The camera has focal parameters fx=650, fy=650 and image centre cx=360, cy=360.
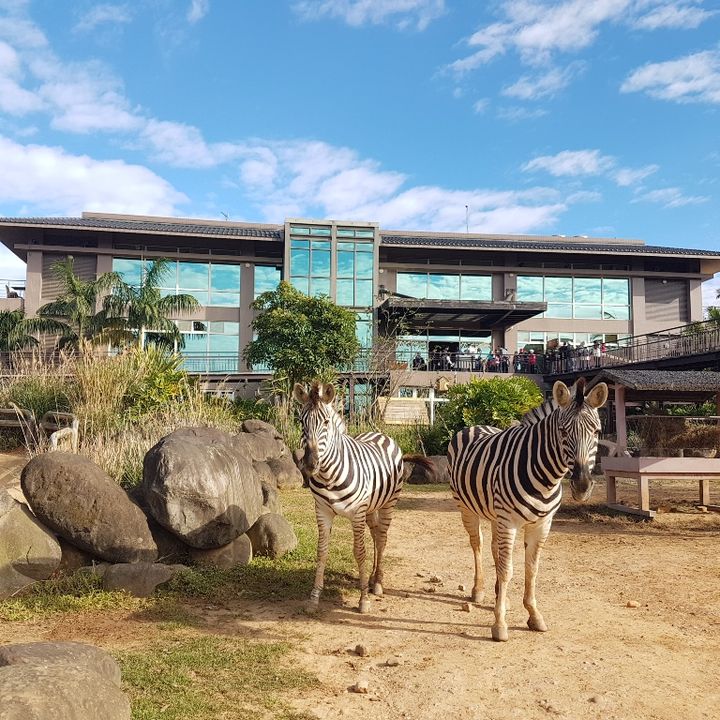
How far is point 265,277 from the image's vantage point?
3275cm

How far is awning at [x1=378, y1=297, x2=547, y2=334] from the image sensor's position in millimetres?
28828

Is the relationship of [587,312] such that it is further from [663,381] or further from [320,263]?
[663,381]

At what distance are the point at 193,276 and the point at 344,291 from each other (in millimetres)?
7605

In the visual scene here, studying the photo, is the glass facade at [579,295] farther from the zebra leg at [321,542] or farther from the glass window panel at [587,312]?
the zebra leg at [321,542]

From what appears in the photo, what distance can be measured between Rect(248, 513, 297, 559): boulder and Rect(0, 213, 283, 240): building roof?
25060 mm

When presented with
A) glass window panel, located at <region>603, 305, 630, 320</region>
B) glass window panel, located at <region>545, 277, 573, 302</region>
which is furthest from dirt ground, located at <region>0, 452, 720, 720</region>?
glass window panel, located at <region>603, 305, 630, 320</region>

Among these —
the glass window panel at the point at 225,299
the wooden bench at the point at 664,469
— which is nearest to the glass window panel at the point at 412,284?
the glass window panel at the point at 225,299

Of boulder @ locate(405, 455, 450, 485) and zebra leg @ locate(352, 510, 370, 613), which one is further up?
zebra leg @ locate(352, 510, 370, 613)

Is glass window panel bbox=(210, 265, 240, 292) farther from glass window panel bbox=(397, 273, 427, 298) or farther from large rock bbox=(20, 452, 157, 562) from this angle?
large rock bbox=(20, 452, 157, 562)

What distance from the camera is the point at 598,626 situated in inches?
205

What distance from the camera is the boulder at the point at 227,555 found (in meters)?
6.79

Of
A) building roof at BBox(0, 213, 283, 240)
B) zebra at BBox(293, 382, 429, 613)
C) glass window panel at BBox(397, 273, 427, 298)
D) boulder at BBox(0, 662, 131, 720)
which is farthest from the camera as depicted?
glass window panel at BBox(397, 273, 427, 298)

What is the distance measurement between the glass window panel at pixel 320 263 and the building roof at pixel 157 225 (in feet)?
6.79

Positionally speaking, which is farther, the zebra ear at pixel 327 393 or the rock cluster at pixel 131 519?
the rock cluster at pixel 131 519
